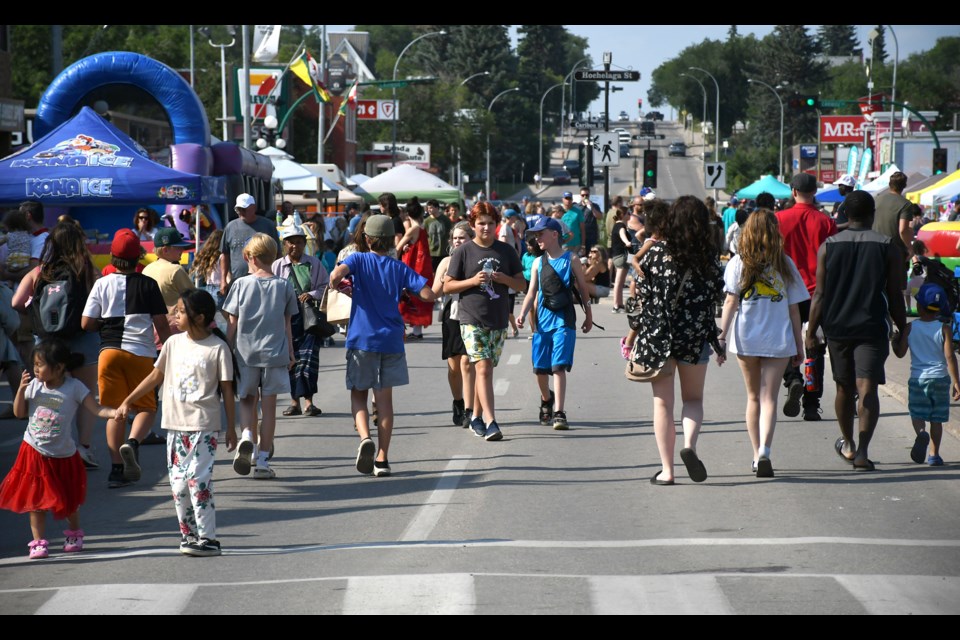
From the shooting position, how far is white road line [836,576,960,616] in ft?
20.0

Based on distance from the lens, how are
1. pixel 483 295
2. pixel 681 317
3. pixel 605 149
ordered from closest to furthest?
pixel 681 317 → pixel 483 295 → pixel 605 149

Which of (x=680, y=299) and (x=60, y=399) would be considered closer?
(x=60, y=399)

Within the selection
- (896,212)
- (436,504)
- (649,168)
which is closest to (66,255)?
(436,504)

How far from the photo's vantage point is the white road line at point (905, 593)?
6102 mm

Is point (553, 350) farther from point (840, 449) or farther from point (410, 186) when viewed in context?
point (410, 186)

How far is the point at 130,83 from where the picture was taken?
23359mm

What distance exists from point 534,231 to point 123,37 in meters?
76.8

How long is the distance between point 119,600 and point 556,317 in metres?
6.36

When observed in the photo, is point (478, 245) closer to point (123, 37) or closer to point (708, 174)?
point (708, 174)

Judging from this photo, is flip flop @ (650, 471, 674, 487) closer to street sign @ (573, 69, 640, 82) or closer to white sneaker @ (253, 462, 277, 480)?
white sneaker @ (253, 462, 277, 480)

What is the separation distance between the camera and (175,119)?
23.0 metres

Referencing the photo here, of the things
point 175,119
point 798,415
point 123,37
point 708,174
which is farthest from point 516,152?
point 798,415

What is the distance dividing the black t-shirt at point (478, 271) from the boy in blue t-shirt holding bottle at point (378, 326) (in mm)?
1289

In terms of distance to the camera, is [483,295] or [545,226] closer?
[483,295]
